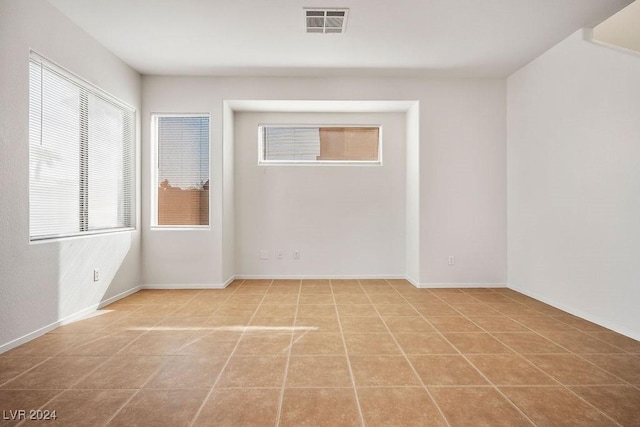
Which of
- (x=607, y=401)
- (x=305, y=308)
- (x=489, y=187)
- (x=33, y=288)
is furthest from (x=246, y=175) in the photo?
(x=607, y=401)

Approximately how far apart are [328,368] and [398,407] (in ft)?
1.98

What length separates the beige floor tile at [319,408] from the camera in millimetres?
1837

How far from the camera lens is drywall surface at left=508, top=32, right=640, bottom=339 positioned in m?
3.13

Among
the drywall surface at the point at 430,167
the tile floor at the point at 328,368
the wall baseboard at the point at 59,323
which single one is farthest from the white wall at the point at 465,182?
the wall baseboard at the point at 59,323

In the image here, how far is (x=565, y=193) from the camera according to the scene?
→ 12.6ft

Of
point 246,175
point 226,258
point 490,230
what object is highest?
A: point 246,175

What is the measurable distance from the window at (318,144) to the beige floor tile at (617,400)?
13.1 feet

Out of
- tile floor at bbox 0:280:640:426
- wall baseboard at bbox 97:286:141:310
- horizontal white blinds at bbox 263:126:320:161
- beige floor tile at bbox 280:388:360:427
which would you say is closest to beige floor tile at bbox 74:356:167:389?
tile floor at bbox 0:280:640:426

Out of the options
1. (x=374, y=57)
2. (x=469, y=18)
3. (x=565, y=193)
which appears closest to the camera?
(x=469, y=18)

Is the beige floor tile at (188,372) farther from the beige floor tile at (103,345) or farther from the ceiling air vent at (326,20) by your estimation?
the ceiling air vent at (326,20)

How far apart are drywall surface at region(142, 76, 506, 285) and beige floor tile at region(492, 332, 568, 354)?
191cm

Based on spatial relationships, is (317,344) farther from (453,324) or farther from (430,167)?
(430,167)

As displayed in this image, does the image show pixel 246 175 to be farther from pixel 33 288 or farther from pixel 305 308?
pixel 33 288

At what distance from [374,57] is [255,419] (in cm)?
396
